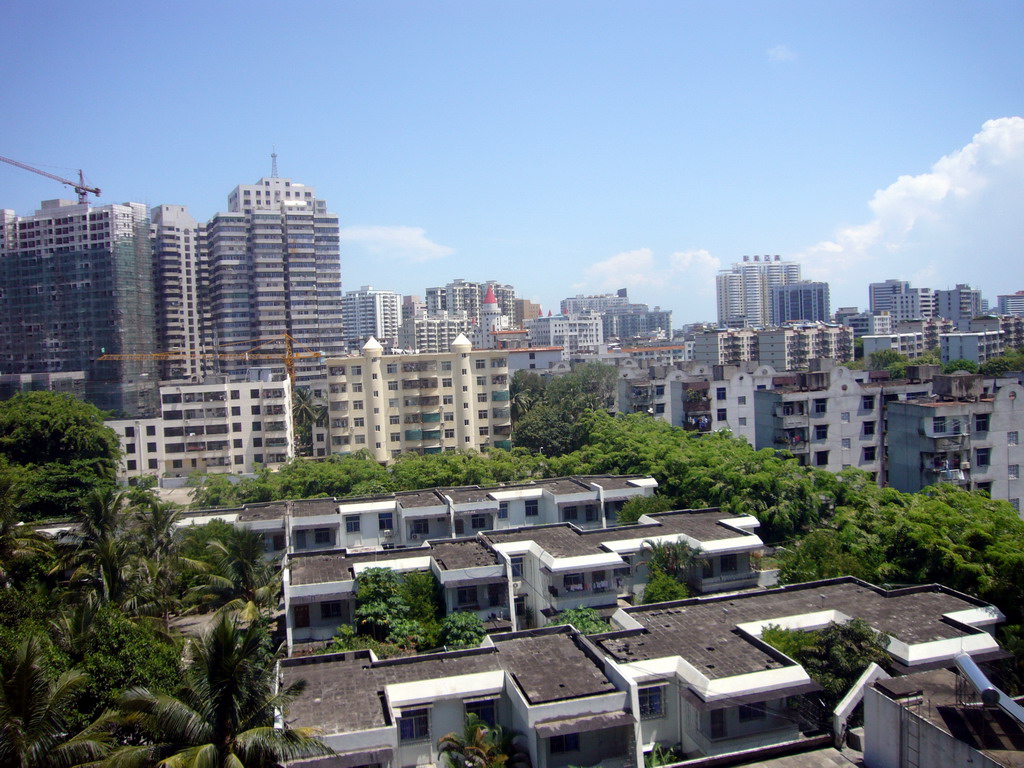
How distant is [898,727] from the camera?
37.2 feet

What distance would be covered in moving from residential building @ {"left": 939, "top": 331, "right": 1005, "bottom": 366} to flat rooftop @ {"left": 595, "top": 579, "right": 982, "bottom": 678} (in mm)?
93723

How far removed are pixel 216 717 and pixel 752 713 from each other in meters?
10.3

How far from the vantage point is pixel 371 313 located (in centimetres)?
18025

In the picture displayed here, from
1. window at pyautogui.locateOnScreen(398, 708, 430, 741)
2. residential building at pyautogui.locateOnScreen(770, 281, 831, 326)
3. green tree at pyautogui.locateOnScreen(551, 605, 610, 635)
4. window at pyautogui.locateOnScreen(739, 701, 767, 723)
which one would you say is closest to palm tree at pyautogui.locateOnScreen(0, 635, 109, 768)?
window at pyautogui.locateOnScreen(398, 708, 430, 741)

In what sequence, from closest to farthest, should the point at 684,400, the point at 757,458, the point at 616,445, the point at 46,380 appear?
the point at 757,458 < the point at 616,445 < the point at 684,400 < the point at 46,380

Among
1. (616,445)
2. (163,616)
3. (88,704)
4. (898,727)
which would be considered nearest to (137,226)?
(616,445)

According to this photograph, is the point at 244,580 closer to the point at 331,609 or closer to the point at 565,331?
the point at 331,609

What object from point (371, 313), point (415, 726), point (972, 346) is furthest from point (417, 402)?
point (371, 313)

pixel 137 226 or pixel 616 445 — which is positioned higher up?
pixel 137 226

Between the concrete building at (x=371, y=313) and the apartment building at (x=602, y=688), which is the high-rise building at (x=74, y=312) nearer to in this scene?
the apartment building at (x=602, y=688)

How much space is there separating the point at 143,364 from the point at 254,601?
67989 mm

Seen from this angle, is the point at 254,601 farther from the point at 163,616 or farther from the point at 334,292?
the point at 334,292

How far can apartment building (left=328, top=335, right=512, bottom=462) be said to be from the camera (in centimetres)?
5572

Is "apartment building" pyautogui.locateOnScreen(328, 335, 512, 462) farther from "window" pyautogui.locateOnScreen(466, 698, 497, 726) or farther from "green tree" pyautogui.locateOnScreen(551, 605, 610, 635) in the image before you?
"window" pyautogui.locateOnScreen(466, 698, 497, 726)
